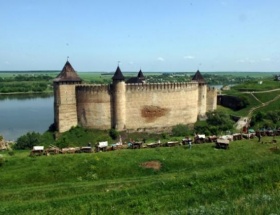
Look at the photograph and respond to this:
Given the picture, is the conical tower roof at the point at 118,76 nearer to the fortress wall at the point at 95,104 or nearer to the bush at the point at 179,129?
the fortress wall at the point at 95,104

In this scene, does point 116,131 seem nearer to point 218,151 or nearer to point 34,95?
point 218,151

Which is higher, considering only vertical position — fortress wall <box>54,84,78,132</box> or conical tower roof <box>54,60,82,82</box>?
conical tower roof <box>54,60,82,82</box>

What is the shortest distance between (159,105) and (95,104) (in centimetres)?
498

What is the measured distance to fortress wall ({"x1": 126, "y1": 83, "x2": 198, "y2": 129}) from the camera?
25.1 m

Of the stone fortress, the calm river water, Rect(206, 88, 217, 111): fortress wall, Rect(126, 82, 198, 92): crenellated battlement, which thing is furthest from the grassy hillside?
the calm river water

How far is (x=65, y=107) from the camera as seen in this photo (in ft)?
78.6

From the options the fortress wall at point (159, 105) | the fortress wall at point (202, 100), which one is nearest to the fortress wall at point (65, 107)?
the fortress wall at point (159, 105)

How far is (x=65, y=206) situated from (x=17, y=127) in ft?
85.6

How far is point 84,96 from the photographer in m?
24.2

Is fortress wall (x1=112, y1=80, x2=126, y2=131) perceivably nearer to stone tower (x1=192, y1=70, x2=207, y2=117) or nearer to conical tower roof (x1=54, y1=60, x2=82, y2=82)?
conical tower roof (x1=54, y1=60, x2=82, y2=82)

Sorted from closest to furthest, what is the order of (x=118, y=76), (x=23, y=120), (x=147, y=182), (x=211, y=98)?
(x=147, y=182) → (x=118, y=76) → (x=211, y=98) → (x=23, y=120)

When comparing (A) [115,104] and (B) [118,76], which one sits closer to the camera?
(B) [118,76]

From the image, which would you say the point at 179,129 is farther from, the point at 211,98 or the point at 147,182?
the point at 147,182

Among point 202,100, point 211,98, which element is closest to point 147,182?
point 202,100
